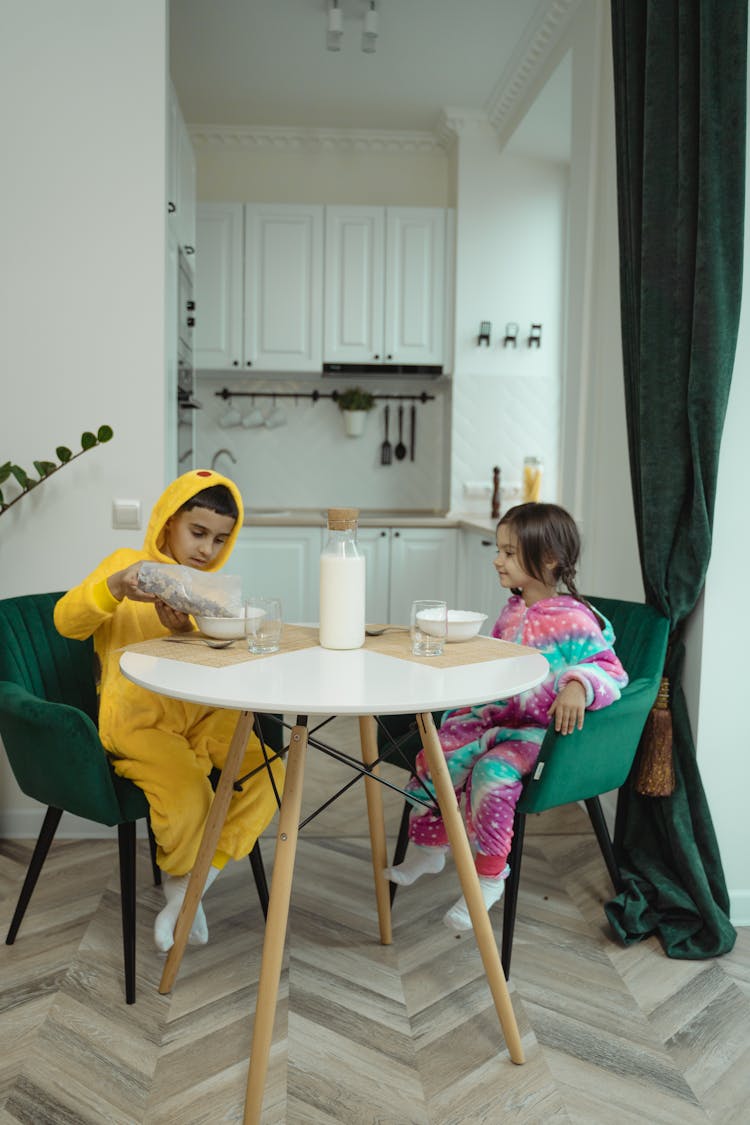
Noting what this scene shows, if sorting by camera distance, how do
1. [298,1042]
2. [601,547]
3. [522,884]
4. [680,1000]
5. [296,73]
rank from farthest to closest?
[296,73], [601,547], [522,884], [680,1000], [298,1042]

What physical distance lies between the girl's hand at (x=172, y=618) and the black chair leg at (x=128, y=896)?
414 mm

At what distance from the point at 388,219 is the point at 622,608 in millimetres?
3143

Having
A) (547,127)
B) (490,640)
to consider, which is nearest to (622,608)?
(490,640)

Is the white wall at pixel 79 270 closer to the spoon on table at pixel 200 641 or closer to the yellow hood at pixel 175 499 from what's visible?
the yellow hood at pixel 175 499

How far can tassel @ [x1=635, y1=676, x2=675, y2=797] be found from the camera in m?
2.16

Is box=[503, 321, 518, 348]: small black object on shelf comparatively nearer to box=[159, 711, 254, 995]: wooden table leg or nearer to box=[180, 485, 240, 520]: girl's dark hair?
box=[180, 485, 240, 520]: girl's dark hair

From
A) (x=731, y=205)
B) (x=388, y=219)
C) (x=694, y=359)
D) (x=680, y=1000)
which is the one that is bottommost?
(x=680, y=1000)

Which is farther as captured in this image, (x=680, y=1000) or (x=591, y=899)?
(x=591, y=899)

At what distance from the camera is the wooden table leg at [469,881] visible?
1.65 m

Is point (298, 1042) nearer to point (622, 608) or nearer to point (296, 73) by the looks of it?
point (622, 608)

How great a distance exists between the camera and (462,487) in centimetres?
488

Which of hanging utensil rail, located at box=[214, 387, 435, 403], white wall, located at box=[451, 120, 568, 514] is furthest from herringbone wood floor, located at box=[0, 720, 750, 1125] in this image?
hanging utensil rail, located at box=[214, 387, 435, 403]

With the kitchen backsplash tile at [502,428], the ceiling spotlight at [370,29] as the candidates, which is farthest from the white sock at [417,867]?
the ceiling spotlight at [370,29]

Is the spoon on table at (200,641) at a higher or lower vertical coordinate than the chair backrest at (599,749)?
higher
